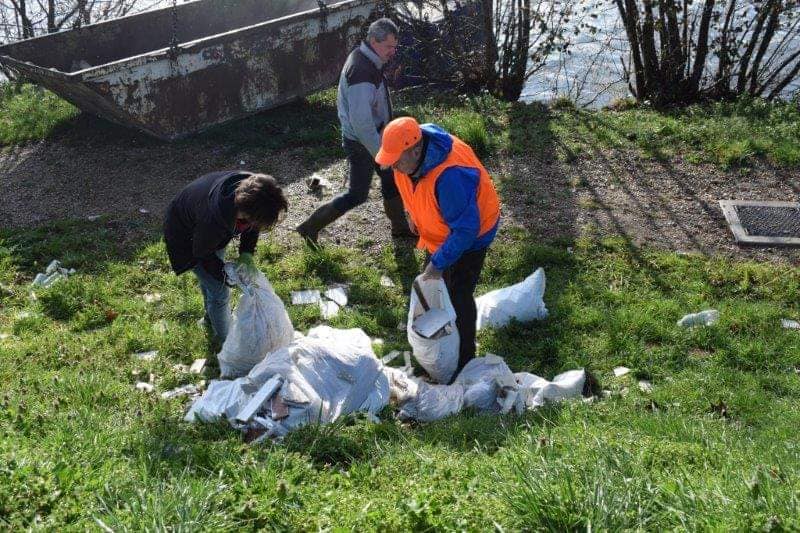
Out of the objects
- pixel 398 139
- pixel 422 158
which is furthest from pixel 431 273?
pixel 398 139

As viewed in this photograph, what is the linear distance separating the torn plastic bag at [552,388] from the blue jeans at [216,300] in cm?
184

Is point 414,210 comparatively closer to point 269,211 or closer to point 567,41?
point 269,211

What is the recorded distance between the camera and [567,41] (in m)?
9.47

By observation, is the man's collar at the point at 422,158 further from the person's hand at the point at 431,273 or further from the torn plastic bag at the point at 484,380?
the torn plastic bag at the point at 484,380

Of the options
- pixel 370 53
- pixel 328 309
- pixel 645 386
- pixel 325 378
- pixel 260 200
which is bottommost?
pixel 645 386

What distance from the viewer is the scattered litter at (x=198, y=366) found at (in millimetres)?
4429

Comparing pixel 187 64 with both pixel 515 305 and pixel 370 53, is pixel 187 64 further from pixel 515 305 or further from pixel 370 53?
pixel 515 305

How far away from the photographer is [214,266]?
13.6ft

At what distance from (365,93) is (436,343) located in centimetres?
212

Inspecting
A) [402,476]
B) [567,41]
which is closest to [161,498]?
[402,476]

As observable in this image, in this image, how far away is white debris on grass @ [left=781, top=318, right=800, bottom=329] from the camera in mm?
4785

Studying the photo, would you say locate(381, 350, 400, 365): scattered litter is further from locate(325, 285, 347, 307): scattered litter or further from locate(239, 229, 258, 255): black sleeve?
locate(239, 229, 258, 255): black sleeve

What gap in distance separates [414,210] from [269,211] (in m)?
0.87

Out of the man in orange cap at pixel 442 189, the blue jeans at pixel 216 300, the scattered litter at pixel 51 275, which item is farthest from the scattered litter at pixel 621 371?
the scattered litter at pixel 51 275
